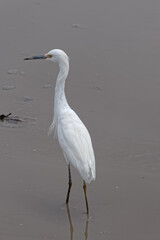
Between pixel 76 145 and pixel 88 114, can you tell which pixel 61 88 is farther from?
pixel 88 114

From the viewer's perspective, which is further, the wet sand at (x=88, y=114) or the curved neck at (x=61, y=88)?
the curved neck at (x=61, y=88)

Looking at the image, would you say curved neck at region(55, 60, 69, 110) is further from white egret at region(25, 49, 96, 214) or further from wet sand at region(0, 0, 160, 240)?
wet sand at region(0, 0, 160, 240)

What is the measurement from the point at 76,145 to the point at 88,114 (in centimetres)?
166

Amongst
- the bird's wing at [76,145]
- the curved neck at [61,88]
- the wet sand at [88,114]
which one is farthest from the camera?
the curved neck at [61,88]

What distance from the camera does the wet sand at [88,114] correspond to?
16.6ft

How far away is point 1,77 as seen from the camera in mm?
7273

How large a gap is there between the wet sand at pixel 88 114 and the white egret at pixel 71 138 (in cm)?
33

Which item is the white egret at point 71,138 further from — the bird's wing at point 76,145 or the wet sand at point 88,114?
the wet sand at point 88,114

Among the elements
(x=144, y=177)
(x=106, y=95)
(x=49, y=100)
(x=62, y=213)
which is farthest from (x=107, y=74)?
(x=62, y=213)

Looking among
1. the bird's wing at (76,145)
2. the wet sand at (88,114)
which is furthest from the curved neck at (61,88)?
the wet sand at (88,114)

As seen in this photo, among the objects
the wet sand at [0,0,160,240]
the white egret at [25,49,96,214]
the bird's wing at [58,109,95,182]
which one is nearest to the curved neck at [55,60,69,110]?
the white egret at [25,49,96,214]

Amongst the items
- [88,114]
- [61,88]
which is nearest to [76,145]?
[61,88]

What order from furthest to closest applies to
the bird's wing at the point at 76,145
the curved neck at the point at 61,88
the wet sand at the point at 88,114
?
the curved neck at the point at 61,88 → the wet sand at the point at 88,114 → the bird's wing at the point at 76,145

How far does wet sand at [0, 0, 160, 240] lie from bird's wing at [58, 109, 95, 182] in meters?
0.45
